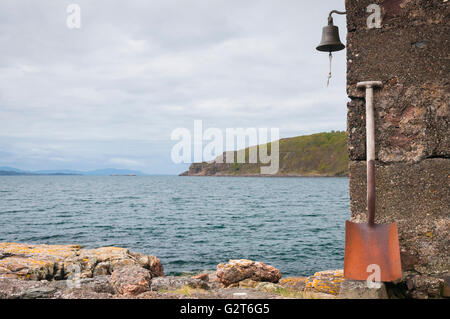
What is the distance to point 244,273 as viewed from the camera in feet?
30.3

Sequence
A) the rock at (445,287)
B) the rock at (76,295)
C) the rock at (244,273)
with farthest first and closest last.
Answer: the rock at (244,273)
the rock at (445,287)
the rock at (76,295)

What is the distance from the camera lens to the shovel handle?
428cm

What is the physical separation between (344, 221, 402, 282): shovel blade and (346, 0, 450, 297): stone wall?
33cm

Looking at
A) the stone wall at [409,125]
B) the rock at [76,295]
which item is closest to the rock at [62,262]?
the rock at [76,295]

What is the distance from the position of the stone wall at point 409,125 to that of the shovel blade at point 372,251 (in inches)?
12.9

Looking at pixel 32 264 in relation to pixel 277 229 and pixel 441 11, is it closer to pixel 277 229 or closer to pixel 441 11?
pixel 441 11

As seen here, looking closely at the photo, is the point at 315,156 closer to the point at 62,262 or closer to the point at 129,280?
the point at 62,262

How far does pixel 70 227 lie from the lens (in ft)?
88.0

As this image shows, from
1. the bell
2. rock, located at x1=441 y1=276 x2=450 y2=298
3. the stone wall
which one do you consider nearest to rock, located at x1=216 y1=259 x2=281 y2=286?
the stone wall

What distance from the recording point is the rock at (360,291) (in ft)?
13.4

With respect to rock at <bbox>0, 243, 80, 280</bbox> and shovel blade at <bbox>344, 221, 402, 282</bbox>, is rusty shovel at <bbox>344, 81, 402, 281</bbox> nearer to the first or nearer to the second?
shovel blade at <bbox>344, 221, 402, 282</bbox>

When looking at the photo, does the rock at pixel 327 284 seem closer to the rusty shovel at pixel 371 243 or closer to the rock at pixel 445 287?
the rusty shovel at pixel 371 243
